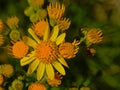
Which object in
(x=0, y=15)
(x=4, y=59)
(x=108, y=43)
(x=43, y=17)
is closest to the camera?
(x=43, y=17)

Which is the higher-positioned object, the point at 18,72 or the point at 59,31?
the point at 59,31

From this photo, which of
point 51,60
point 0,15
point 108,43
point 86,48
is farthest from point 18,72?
point 108,43

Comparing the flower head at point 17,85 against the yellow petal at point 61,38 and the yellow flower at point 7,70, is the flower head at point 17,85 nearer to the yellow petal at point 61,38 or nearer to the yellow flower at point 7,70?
the yellow flower at point 7,70

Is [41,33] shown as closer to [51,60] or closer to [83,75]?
[51,60]

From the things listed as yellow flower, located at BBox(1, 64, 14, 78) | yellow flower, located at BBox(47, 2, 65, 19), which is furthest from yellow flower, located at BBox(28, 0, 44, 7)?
yellow flower, located at BBox(1, 64, 14, 78)

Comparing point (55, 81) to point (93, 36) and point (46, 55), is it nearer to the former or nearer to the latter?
point (46, 55)

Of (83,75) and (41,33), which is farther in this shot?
(83,75)

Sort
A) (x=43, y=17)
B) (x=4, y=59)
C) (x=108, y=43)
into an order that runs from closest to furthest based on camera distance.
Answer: (x=43, y=17) → (x=4, y=59) → (x=108, y=43)

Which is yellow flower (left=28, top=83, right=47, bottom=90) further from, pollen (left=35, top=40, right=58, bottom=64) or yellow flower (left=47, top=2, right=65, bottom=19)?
yellow flower (left=47, top=2, right=65, bottom=19)
